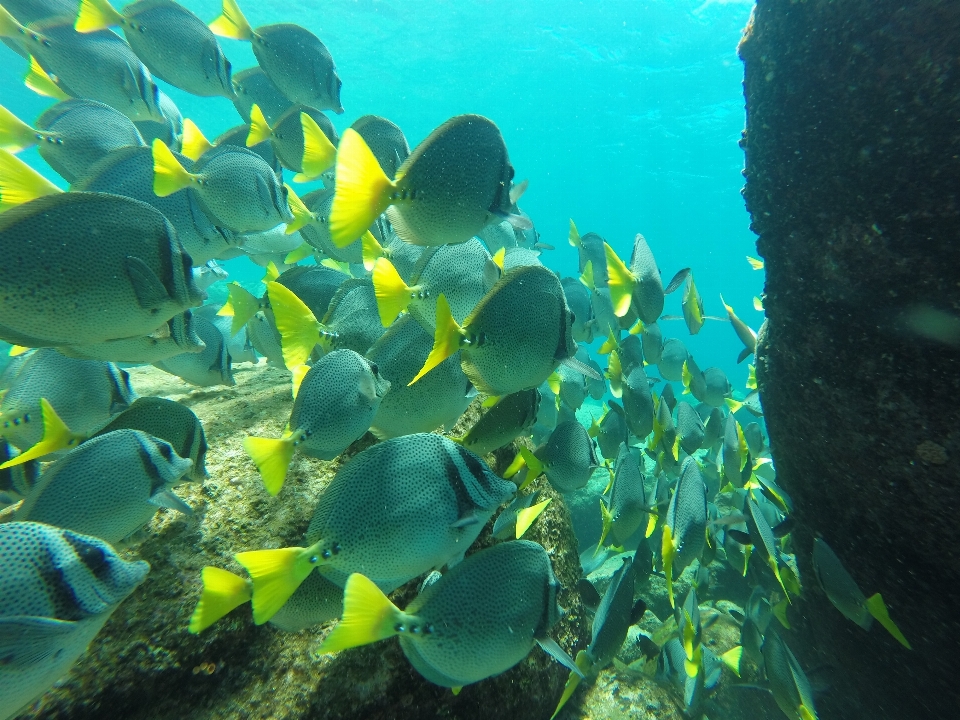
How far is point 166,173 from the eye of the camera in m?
2.10

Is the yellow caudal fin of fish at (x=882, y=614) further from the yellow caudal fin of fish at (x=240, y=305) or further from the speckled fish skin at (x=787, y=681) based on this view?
the yellow caudal fin of fish at (x=240, y=305)

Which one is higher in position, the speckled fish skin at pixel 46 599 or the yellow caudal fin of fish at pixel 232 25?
the yellow caudal fin of fish at pixel 232 25

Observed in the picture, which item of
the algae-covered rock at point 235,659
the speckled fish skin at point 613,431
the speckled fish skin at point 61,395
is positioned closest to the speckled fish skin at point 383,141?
the algae-covered rock at point 235,659

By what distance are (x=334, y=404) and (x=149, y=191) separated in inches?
65.4

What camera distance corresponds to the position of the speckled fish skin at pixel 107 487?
161 centimetres

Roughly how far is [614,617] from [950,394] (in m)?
2.16

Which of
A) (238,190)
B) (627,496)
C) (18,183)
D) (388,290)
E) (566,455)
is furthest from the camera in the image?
(627,496)

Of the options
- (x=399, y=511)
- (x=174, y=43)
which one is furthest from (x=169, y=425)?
(x=174, y=43)

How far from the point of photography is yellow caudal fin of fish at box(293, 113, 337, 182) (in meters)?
2.02

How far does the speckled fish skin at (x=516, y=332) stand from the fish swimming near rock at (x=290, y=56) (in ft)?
8.50

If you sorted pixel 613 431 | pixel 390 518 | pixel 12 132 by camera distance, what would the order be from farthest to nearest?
pixel 613 431 < pixel 12 132 < pixel 390 518

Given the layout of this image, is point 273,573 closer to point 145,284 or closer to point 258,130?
point 145,284

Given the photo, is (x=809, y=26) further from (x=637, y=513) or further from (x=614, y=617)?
(x=614, y=617)

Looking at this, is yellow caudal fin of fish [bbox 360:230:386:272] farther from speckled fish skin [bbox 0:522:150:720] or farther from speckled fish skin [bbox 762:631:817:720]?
speckled fish skin [bbox 762:631:817:720]
